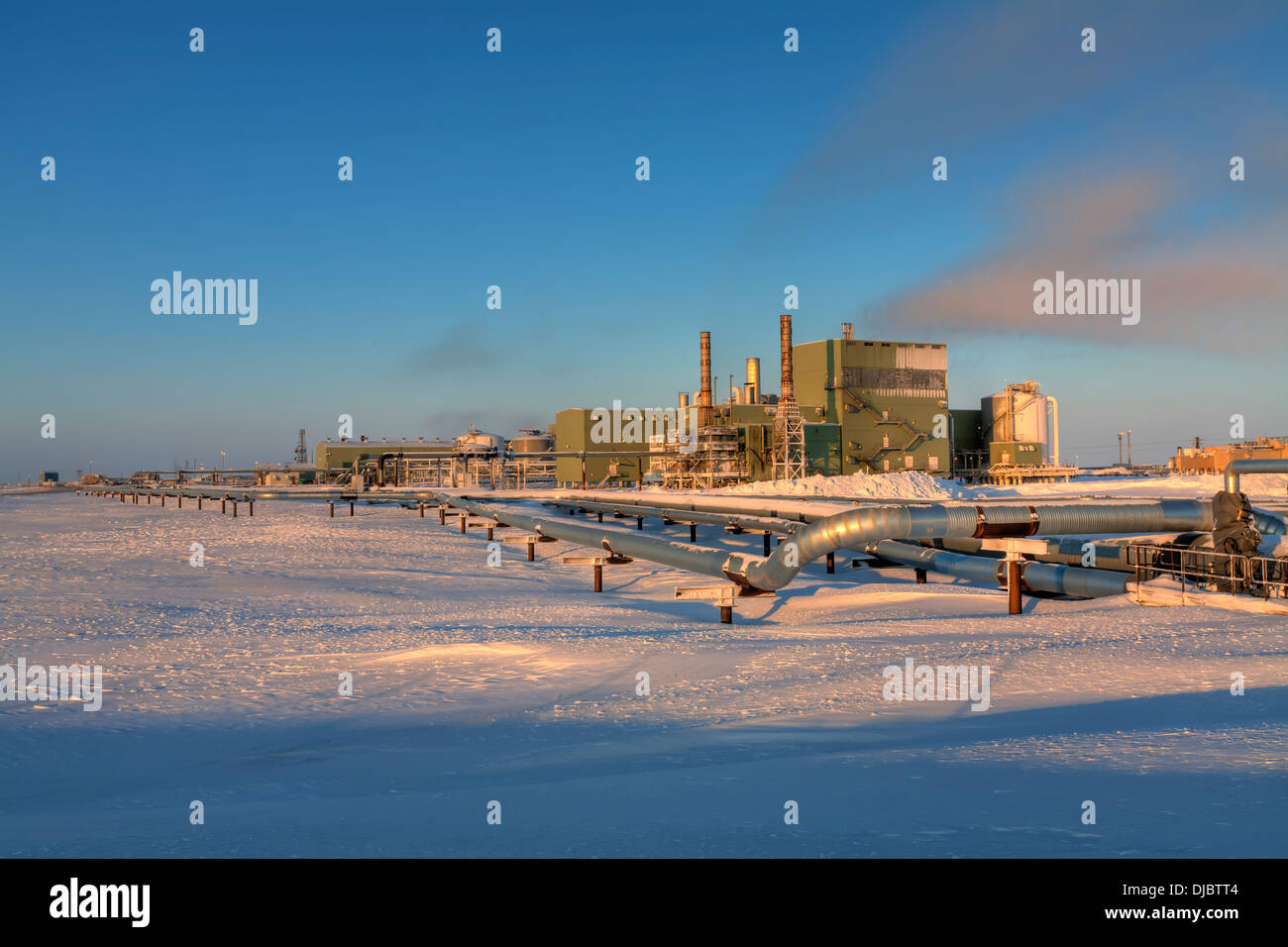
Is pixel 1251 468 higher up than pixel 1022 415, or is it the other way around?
pixel 1022 415

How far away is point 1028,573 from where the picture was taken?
12.6m

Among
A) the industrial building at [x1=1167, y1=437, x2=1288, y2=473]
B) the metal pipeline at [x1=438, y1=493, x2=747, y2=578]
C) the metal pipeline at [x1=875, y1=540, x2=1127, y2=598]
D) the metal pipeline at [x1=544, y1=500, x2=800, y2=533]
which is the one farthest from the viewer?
the industrial building at [x1=1167, y1=437, x2=1288, y2=473]

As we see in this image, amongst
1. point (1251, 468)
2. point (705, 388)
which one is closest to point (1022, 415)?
point (705, 388)

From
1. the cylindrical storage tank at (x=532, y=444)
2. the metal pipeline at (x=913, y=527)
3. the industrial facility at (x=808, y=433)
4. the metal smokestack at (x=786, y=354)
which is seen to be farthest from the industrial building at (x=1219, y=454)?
the cylindrical storage tank at (x=532, y=444)

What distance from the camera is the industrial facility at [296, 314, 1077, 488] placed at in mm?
54781

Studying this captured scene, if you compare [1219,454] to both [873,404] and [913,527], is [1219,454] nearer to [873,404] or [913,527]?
[873,404]

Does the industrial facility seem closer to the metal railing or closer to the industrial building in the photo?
the industrial building

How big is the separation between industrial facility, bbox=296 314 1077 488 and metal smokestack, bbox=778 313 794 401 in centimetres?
8

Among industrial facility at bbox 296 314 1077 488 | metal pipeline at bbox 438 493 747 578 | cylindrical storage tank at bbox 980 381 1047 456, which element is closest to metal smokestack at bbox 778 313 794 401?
industrial facility at bbox 296 314 1077 488

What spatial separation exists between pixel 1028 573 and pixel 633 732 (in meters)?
8.94

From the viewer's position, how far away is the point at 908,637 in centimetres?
955

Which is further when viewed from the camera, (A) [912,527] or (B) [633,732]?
(A) [912,527]
